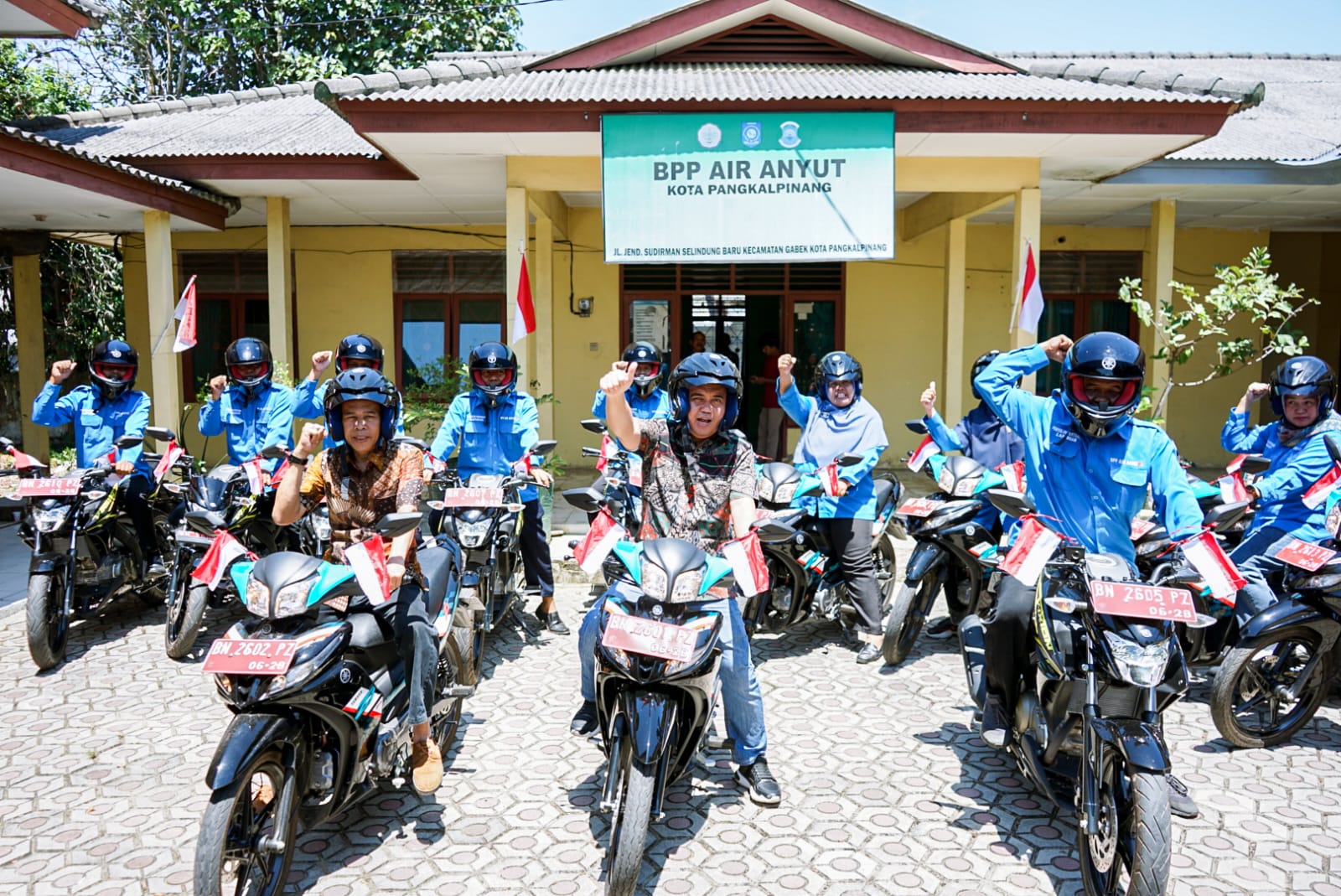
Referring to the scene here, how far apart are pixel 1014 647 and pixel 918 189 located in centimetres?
625

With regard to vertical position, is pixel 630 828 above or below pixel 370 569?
below

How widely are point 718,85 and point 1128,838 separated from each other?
254 inches

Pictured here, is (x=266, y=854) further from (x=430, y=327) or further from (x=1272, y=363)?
(x=1272, y=363)

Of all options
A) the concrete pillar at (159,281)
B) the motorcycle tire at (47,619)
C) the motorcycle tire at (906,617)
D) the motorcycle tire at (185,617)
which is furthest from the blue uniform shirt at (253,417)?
the motorcycle tire at (906,617)

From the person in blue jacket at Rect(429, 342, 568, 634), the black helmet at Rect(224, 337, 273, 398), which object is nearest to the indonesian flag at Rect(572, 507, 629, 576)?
the person in blue jacket at Rect(429, 342, 568, 634)

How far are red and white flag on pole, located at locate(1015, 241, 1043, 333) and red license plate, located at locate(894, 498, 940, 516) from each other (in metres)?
3.38

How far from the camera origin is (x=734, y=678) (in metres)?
3.59

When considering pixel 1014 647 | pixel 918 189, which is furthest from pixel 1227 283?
pixel 1014 647

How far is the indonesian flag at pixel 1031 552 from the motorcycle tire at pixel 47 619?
4935 mm

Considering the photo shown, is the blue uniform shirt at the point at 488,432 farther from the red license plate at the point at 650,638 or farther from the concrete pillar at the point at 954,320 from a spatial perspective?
the concrete pillar at the point at 954,320

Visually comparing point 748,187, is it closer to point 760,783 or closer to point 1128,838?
point 760,783

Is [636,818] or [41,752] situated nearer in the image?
[636,818]

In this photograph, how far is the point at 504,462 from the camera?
5.88 meters

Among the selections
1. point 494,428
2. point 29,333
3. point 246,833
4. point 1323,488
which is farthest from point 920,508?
point 29,333
